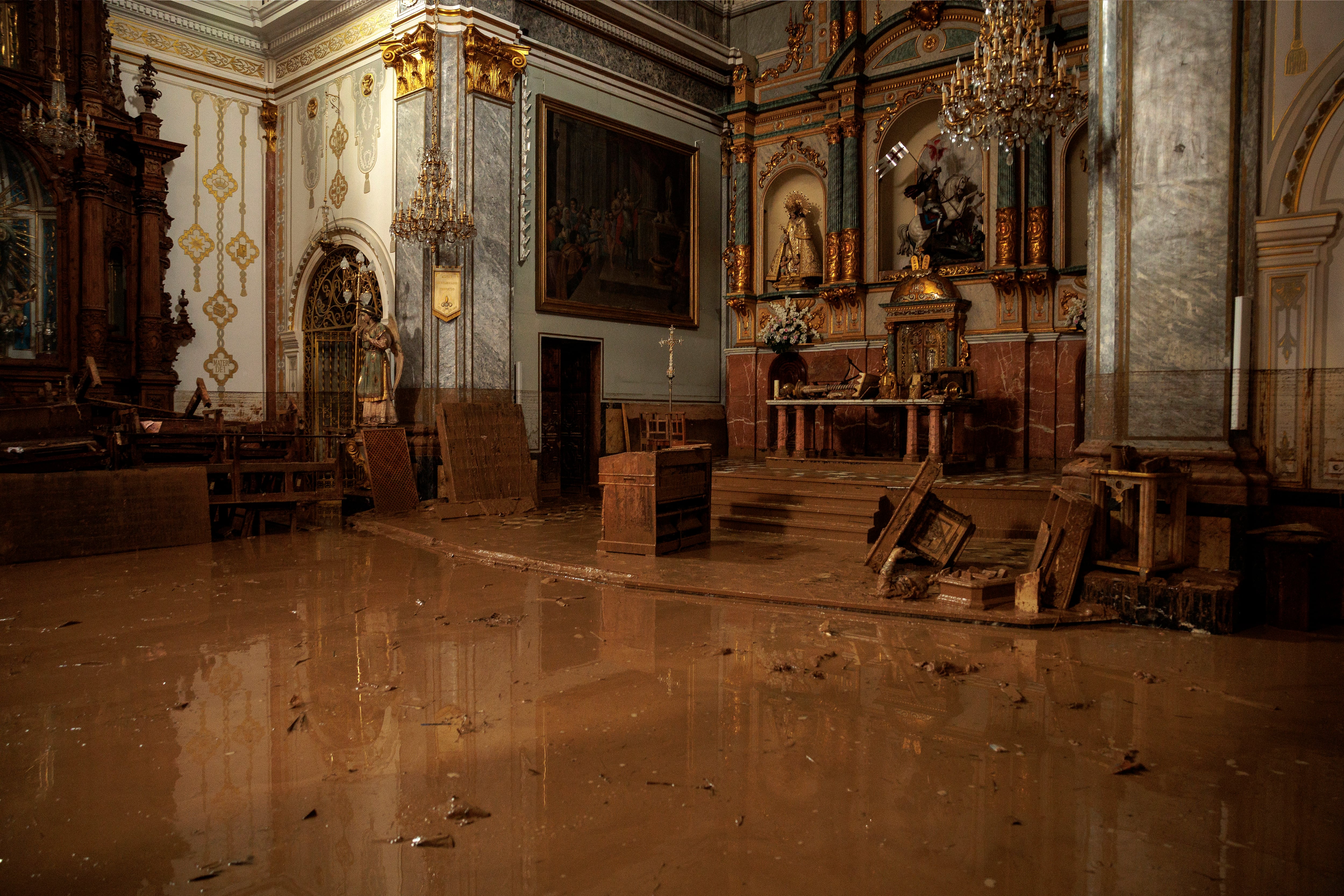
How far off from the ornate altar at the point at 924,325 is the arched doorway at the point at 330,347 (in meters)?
8.58

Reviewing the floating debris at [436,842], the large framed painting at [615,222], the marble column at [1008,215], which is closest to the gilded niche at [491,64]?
the large framed painting at [615,222]

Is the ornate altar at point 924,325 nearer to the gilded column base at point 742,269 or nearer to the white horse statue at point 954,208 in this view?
the white horse statue at point 954,208

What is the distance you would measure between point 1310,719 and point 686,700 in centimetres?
283

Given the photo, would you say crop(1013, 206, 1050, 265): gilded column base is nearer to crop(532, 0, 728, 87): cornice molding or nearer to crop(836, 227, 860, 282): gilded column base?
crop(836, 227, 860, 282): gilded column base

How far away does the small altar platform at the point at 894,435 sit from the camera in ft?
35.6

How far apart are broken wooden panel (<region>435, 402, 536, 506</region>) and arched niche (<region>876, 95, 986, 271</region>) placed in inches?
269

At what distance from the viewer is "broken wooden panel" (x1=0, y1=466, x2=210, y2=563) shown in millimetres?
7613

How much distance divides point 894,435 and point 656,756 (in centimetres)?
1071

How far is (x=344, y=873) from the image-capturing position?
248 centimetres

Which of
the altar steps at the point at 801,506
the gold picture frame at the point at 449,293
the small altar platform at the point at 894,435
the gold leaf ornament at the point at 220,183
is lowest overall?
the altar steps at the point at 801,506

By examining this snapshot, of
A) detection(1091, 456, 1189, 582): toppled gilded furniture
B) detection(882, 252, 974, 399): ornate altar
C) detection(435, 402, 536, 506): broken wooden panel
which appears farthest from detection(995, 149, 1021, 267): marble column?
detection(435, 402, 536, 506): broken wooden panel

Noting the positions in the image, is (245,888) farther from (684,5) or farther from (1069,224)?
(684,5)

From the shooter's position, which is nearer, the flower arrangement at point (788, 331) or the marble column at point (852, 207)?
the flower arrangement at point (788, 331)

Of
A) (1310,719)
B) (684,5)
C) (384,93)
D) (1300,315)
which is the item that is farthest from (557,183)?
(1310,719)
